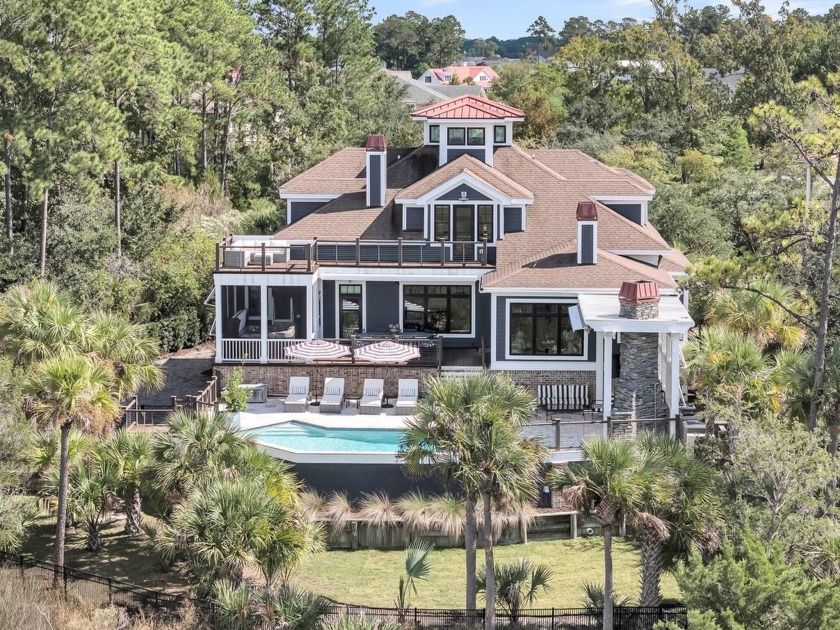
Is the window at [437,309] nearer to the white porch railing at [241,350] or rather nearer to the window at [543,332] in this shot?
the window at [543,332]

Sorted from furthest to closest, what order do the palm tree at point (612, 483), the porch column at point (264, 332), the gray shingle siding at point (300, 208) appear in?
1. the gray shingle siding at point (300, 208)
2. the porch column at point (264, 332)
3. the palm tree at point (612, 483)

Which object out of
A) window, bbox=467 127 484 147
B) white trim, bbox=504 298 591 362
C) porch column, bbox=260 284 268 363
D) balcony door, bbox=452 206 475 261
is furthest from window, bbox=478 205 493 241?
porch column, bbox=260 284 268 363

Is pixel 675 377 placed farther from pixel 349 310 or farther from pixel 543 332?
pixel 349 310

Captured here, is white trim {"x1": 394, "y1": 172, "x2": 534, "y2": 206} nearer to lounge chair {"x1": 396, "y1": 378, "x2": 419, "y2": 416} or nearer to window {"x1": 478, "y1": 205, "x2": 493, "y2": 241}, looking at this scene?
window {"x1": 478, "y1": 205, "x2": 493, "y2": 241}

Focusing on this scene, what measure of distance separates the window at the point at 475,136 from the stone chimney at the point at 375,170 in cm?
301

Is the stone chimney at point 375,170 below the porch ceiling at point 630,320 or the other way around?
the other way around

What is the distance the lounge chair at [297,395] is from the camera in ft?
106

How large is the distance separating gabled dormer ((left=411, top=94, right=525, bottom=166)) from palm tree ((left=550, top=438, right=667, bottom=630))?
2072 cm

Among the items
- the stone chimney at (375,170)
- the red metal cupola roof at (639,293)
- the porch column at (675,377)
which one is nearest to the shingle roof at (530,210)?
the stone chimney at (375,170)

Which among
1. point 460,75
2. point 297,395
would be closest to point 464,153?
point 297,395

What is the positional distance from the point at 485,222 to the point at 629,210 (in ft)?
17.2

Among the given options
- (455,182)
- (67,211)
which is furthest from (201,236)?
(455,182)

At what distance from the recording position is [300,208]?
4016 centimetres

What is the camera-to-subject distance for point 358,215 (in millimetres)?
38500
